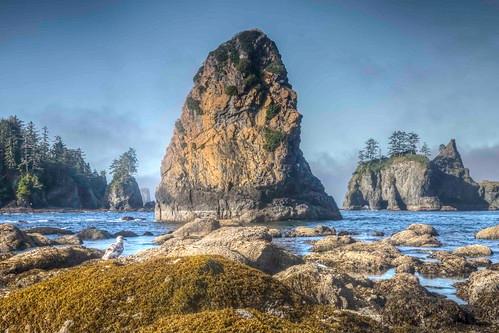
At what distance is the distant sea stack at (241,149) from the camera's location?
84438mm


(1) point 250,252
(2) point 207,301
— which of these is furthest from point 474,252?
(2) point 207,301

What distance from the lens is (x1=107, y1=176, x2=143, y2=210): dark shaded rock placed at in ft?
487

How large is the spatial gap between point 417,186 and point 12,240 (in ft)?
510

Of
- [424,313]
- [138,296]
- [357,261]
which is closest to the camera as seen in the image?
[138,296]

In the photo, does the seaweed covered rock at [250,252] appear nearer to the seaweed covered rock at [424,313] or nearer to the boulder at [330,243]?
the seaweed covered rock at [424,313]

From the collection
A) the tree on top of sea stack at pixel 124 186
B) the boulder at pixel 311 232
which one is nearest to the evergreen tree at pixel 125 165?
the tree on top of sea stack at pixel 124 186

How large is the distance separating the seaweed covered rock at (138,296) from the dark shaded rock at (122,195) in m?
147

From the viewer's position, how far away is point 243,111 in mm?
93125

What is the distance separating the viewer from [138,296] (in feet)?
19.2

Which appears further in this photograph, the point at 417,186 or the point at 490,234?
the point at 417,186

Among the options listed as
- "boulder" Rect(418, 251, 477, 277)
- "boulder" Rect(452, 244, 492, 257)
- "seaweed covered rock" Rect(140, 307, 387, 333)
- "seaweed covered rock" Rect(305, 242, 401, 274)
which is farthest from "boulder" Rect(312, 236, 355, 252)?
"seaweed covered rock" Rect(140, 307, 387, 333)

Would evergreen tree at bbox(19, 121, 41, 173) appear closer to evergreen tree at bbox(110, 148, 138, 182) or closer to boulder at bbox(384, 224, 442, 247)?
evergreen tree at bbox(110, 148, 138, 182)

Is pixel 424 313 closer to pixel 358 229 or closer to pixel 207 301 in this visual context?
pixel 207 301

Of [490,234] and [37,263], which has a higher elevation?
[37,263]
